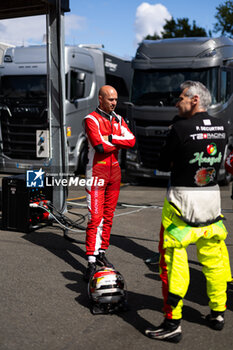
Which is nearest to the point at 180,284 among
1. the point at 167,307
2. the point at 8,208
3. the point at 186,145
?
the point at 167,307

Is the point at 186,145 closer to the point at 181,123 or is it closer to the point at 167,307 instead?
the point at 181,123

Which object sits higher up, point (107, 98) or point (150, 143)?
point (107, 98)

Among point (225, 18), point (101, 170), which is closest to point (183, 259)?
point (101, 170)

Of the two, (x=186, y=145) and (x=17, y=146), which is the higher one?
(x=186, y=145)

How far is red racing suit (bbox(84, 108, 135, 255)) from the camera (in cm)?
465

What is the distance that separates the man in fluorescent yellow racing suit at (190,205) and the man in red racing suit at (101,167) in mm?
1381

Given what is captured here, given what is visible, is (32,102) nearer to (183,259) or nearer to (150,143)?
(150,143)

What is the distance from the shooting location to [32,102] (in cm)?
1173

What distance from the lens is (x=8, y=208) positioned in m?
6.41

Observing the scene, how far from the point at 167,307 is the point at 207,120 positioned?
1.42 metres

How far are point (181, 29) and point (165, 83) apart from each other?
2960 cm

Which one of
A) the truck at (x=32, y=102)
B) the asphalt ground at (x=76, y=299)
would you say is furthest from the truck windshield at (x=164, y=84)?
the asphalt ground at (x=76, y=299)

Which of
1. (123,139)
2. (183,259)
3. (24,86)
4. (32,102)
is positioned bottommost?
(183,259)

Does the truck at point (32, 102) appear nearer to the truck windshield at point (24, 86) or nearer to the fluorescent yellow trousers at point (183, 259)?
the truck windshield at point (24, 86)
